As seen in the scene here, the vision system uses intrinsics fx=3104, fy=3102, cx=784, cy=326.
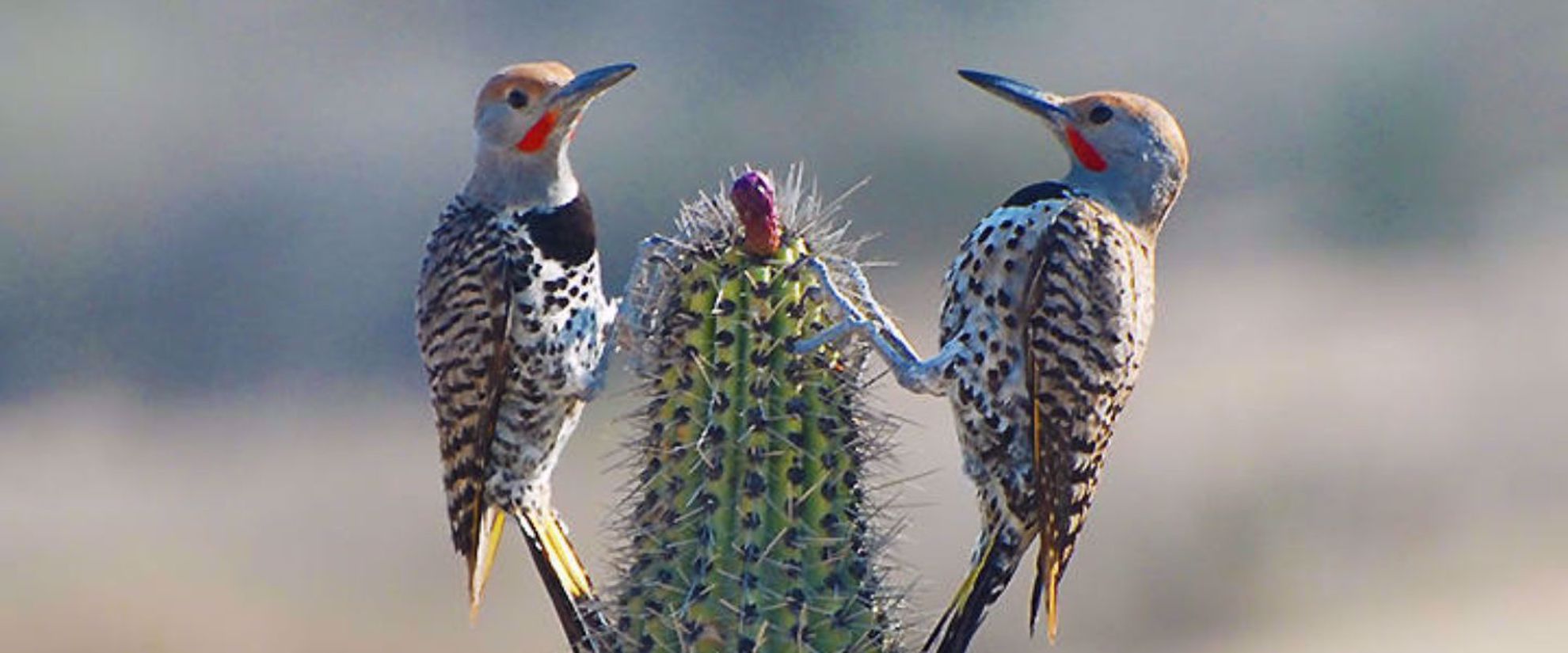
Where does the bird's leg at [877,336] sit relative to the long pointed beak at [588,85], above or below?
below

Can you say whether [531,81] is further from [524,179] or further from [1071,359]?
[1071,359]

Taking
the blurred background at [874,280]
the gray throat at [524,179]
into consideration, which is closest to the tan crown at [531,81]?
the gray throat at [524,179]

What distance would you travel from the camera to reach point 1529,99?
1691 cm

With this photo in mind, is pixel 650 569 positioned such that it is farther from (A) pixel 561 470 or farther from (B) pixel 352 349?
(B) pixel 352 349

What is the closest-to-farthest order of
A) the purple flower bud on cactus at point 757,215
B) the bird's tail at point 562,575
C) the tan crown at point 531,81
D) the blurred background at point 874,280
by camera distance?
1. the purple flower bud on cactus at point 757,215
2. the bird's tail at point 562,575
3. the tan crown at point 531,81
4. the blurred background at point 874,280

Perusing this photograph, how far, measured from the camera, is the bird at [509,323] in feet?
16.5

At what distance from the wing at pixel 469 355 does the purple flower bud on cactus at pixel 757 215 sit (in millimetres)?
1039

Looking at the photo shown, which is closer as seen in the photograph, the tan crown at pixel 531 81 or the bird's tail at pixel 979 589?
the bird's tail at pixel 979 589

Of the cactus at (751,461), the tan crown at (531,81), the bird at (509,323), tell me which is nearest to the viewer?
the cactus at (751,461)

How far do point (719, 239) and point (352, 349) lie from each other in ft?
30.4

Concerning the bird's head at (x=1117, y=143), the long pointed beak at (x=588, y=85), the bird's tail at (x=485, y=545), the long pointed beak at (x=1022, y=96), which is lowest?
the bird's tail at (x=485, y=545)

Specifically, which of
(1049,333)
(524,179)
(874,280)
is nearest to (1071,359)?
(1049,333)

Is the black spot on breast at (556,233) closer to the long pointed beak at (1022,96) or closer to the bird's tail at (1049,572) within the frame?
the long pointed beak at (1022,96)

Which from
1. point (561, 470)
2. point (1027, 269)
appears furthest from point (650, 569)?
point (561, 470)
